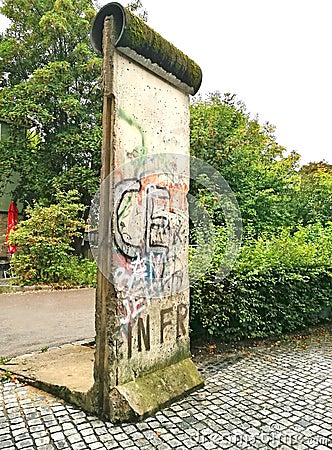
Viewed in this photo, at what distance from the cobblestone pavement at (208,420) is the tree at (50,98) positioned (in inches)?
467

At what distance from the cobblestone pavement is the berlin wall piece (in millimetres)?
195

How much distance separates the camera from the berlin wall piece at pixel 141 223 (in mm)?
3621

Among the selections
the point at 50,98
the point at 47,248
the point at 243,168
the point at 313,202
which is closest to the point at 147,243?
the point at 47,248

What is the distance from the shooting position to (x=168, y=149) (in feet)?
14.3

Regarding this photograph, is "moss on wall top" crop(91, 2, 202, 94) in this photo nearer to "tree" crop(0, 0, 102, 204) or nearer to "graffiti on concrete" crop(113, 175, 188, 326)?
"graffiti on concrete" crop(113, 175, 188, 326)

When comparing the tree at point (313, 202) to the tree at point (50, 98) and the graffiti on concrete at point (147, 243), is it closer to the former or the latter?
the tree at point (50, 98)

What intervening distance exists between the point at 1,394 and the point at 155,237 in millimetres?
2050

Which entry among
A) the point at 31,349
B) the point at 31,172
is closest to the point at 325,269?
the point at 31,349

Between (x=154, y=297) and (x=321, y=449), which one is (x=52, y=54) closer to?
(x=154, y=297)

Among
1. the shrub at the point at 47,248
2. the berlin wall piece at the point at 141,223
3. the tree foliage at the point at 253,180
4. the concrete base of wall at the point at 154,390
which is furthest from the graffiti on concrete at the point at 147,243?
the tree foliage at the point at 253,180

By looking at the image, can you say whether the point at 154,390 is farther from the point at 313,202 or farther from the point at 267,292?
the point at 313,202

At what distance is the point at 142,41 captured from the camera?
3822mm

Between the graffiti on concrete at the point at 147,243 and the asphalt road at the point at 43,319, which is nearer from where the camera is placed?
the graffiti on concrete at the point at 147,243

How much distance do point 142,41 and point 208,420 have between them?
10.9ft
